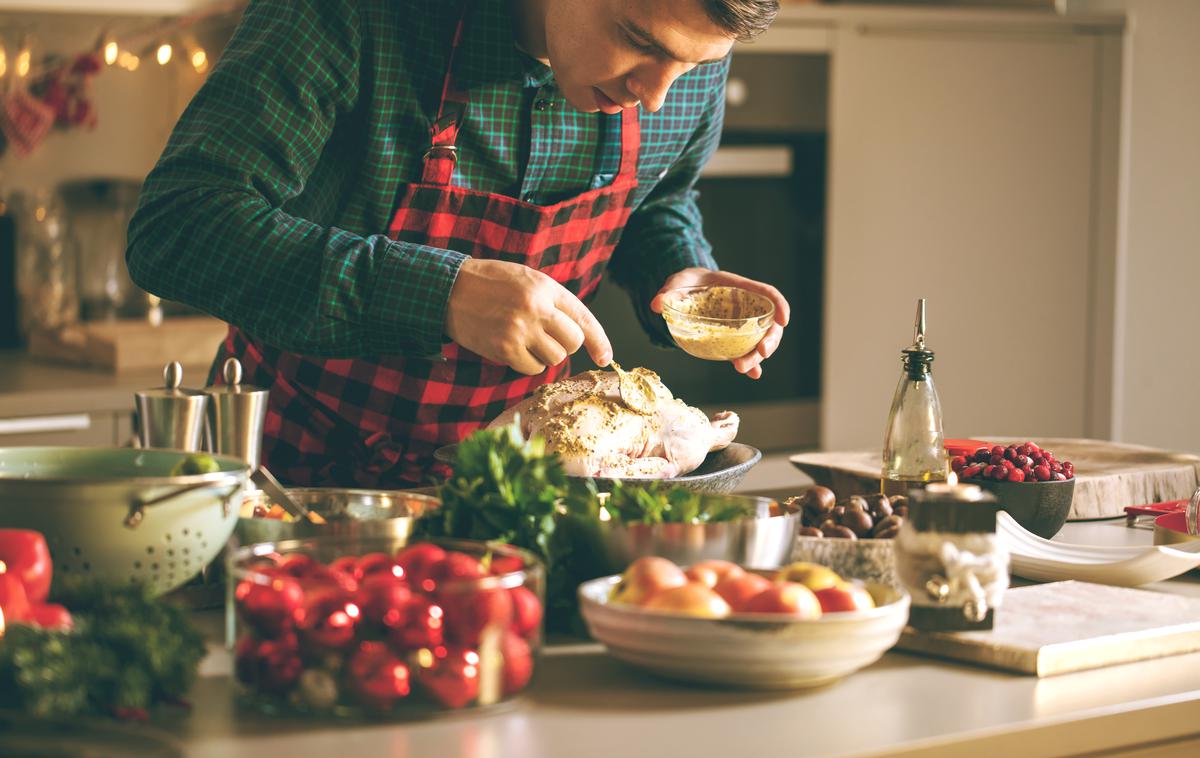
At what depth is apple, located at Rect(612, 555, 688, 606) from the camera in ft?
3.13

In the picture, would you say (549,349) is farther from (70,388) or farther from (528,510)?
(70,388)

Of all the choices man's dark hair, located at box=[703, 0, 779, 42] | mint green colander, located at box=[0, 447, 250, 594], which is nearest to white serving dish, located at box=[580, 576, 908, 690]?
mint green colander, located at box=[0, 447, 250, 594]

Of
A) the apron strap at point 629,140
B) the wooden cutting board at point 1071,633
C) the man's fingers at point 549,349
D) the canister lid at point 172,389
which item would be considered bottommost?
the wooden cutting board at point 1071,633

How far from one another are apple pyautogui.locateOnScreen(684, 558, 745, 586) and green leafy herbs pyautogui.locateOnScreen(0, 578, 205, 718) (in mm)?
331

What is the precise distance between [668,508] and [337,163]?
795 mm

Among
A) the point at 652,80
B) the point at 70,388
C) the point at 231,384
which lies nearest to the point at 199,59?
the point at 70,388

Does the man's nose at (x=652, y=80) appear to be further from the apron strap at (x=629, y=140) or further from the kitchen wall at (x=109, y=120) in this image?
the kitchen wall at (x=109, y=120)

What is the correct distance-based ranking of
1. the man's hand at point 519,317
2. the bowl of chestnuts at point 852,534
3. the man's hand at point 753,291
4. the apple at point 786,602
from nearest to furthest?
the apple at point 786,602
the bowl of chestnuts at point 852,534
the man's hand at point 519,317
the man's hand at point 753,291

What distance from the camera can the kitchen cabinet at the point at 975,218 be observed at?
10.5 ft

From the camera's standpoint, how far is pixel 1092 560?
132 cm

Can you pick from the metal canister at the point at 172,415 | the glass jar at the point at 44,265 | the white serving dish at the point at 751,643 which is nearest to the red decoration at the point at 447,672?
the white serving dish at the point at 751,643

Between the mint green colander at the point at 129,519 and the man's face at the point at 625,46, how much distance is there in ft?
2.12

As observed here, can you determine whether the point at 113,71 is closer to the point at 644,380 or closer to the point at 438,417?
the point at 438,417

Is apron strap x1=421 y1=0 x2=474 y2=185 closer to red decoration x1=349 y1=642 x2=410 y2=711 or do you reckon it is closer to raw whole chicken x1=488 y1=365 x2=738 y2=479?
raw whole chicken x1=488 y1=365 x2=738 y2=479
